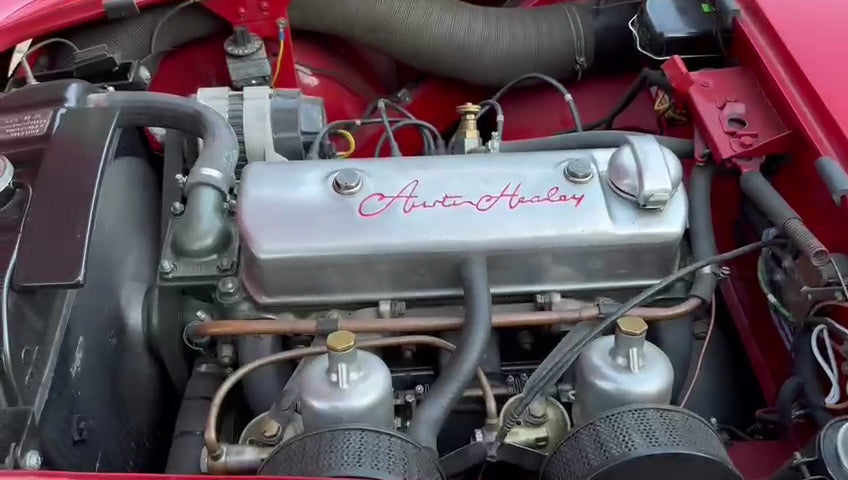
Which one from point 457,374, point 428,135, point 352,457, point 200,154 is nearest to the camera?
point 352,457

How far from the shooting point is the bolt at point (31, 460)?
869mm

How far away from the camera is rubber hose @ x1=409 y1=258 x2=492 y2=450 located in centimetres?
92

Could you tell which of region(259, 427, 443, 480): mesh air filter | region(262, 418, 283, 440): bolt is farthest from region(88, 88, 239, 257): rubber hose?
region(259, 427, 443, 480): mesh air filter

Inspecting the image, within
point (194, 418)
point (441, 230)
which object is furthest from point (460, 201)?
point (194, 418)

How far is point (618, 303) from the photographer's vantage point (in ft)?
3.65

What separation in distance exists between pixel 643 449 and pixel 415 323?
0.34 meters

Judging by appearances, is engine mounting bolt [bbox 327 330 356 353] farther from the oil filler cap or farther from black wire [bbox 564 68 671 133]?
black wire [bbox 564 68 671 133]

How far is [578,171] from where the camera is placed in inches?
43.6

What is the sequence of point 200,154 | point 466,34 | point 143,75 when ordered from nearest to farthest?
1. point 200,154
2. point 143,75
3. point 466,34

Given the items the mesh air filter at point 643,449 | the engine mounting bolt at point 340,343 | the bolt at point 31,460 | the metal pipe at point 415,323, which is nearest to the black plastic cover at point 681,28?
the metal pipe at point 415,323

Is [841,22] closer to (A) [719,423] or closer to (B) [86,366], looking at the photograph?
(A) [719,423]

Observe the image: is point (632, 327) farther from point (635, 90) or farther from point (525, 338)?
point (635, 90)

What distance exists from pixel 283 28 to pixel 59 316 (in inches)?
28.4

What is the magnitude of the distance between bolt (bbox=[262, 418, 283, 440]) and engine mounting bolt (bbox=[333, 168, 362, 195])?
321 mm
